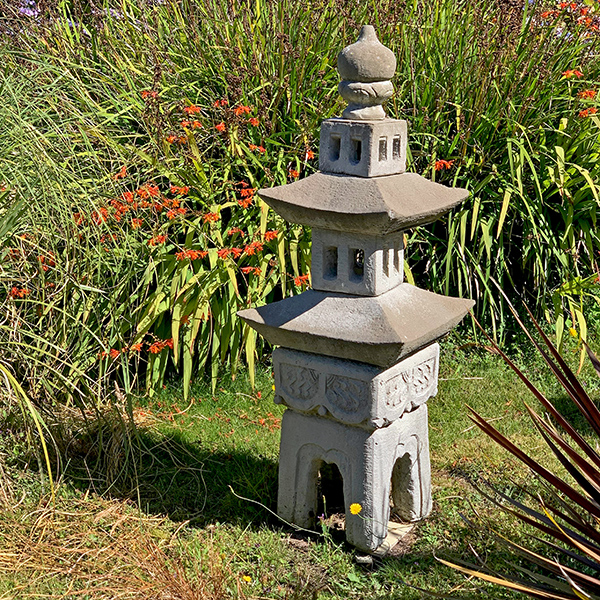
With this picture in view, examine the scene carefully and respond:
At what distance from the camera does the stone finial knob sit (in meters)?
3.02

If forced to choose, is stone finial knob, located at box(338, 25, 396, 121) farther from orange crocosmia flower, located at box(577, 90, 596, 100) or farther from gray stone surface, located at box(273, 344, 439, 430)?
orange crocosmia flower, located at box(577, 90, 596, 100)

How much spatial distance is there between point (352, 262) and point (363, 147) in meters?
0.46

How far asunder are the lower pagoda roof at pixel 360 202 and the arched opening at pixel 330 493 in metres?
1.29

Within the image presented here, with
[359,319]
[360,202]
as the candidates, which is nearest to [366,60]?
[360,202]

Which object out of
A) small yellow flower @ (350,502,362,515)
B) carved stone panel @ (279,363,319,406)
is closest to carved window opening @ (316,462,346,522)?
small yellow flower @ (350,502,362,515)

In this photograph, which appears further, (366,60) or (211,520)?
(211,520)

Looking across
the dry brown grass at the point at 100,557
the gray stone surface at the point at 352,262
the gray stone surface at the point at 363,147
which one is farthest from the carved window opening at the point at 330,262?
the dry brown grass at the point at 100,557

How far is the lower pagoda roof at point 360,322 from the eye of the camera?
A: 3.04 meters

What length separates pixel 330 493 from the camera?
12.7 feet

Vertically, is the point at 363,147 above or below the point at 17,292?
above

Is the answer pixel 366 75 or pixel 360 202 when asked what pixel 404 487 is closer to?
pixel 360 202

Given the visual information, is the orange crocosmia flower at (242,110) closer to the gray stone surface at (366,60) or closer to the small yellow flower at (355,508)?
the gray stone surface at (366,60)

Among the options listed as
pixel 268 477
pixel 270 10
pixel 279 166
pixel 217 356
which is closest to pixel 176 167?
pixel 279 166

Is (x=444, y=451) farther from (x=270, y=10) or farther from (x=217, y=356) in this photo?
(x=270, y=10)
